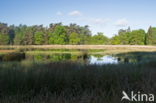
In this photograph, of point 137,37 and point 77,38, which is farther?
point 77,38

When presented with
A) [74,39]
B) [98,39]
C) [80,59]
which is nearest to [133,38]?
[98,39]

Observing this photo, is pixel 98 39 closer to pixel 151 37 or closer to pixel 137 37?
pixel 137 37

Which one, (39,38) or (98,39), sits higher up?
(39,38)

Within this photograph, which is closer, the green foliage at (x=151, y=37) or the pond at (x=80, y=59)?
the pond at (x=80, y=59)

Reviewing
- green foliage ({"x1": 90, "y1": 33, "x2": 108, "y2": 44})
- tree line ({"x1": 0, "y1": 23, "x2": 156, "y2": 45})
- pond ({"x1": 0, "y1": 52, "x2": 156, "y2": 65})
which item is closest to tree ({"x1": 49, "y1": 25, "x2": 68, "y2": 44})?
tree line ({"x1": 0, "y1": 23, "x2": 156, "y2": 45})

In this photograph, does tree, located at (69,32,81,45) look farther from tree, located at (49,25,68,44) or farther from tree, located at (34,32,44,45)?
A: tree, located at (34,32,44,45)

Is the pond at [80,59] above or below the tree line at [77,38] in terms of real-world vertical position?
below

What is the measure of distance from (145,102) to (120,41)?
66.8m

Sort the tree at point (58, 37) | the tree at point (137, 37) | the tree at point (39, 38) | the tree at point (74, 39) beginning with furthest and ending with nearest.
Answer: the tree at point (74, 39), the tree at point (39, 38), the tree at point (58, 37), the tree at point (137, 37)

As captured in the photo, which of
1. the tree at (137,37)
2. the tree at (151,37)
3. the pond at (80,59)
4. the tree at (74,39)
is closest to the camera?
the pond at (80,59)

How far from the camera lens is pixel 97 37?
7025 centimetres

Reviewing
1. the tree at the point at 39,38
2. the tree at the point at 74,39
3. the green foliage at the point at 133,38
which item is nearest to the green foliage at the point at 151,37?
the green foliage at the point at 133,38

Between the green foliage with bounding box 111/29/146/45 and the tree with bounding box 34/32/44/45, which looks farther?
the tree with bounding box 34/32/44/45

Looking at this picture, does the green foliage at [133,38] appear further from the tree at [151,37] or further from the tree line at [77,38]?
the tree at [151,37]
